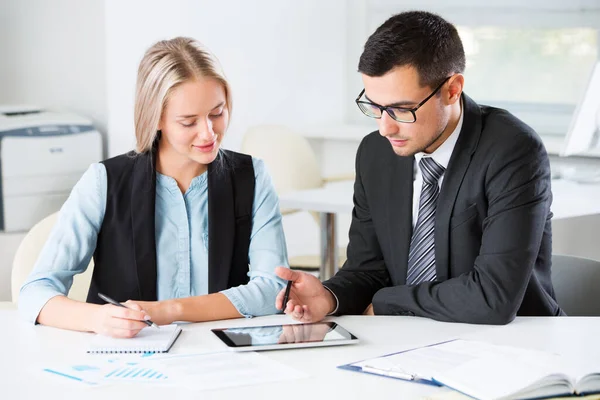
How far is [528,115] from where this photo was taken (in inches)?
205

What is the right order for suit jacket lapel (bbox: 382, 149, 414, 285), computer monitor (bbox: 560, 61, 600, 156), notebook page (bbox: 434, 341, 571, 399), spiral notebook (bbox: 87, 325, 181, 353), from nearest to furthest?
notebook page (bbox: 434, 341, 571, 399) < spiral notebook (bbox: 87, 325, 181, 353) < suit jacket lapel (bbox: 382, 149, 414, 285) < computer monitor (bbox: 560, 61, 600, 156)

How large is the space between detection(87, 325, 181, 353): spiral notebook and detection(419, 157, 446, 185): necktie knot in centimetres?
71

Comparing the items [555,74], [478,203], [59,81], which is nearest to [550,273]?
[478,203]

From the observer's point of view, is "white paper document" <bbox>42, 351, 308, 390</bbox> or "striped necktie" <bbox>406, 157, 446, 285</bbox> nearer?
"white paper document" <bbox>42, 351, 308, 390</bbox>

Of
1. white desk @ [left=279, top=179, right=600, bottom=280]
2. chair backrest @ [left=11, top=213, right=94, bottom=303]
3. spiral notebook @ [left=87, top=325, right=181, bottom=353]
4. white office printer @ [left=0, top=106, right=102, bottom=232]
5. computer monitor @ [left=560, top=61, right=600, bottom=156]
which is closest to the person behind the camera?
spiral notebook @ [left=87, top=325, right=181, bottom=353]

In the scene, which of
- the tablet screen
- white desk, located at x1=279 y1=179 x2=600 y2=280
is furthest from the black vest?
white desk, located at x1=279 y1=179 x2=600 y2=280

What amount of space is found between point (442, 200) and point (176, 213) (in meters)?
A: 0.64

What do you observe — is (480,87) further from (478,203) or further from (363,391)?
(363,391)

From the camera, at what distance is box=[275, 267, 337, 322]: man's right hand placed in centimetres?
211

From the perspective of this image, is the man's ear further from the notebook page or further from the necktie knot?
the notebook page

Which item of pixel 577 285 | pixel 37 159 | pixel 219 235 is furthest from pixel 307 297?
pixel 37 159

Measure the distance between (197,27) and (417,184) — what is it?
112 inches

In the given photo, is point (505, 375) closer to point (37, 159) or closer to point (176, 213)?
point (176, 213)

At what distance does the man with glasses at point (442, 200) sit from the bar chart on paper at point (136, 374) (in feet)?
1.36
